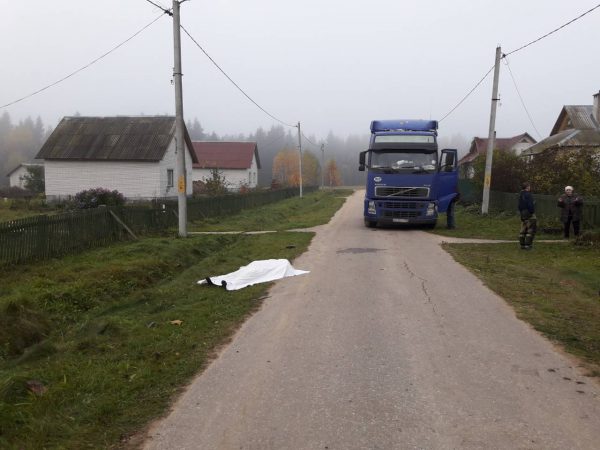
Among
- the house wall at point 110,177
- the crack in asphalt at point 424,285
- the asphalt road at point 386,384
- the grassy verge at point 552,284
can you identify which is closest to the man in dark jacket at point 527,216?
the grassy verge at point 552,284

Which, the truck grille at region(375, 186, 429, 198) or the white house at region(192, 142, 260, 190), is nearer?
the truck grille at region(375, 186, 429, 198)

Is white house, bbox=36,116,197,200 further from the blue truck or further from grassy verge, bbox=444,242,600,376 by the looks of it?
grassy verge, bbox=444,242,600,376

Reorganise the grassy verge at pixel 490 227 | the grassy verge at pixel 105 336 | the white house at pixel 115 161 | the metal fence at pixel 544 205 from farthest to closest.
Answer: the white house at pixel 115 161 < the grassy verge at pixel 490 227 < the metal fence at pixel 544 205 < the grassy verge at pixel 105 336

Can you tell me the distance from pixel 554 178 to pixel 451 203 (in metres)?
5.52

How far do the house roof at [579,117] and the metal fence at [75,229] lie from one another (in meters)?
31.7

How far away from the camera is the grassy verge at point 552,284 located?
6.71 metres

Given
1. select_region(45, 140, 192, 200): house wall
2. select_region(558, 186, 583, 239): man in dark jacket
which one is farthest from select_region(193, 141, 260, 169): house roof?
select_region(558, 186, 583, 239): man in dark jacket

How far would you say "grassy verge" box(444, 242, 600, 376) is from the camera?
6707 mm

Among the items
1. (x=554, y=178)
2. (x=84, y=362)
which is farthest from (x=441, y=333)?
(x=554, y=178)

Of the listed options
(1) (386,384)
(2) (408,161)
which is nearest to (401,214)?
(2) (408,161)

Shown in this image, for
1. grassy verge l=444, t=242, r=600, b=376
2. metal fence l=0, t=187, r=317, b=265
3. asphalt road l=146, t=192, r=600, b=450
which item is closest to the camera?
asphalt road l=146, t=192, r=600, b=450

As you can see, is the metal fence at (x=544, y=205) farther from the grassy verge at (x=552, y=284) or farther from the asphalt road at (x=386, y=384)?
the asphalt road at (x=386, y=384)

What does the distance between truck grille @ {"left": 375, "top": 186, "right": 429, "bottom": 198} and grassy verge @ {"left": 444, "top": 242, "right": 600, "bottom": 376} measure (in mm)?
4348

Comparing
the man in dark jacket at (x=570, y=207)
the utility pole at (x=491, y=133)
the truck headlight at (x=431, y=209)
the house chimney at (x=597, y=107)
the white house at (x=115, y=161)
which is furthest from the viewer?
the house chimney at (x=597, y=107)
